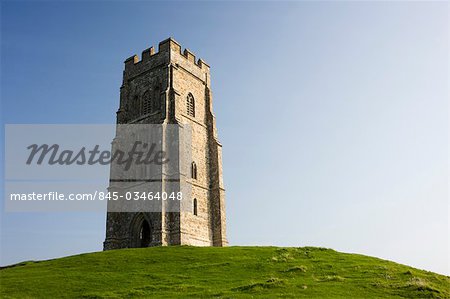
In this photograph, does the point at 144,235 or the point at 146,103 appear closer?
the point at 144,235

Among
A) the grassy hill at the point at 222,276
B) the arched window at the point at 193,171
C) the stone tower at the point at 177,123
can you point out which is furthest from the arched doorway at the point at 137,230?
the grassy hill at the point at 222,276

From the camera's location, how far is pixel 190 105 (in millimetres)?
44375

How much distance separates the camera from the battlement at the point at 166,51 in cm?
4381

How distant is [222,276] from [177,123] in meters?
19.7

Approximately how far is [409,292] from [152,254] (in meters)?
16.5

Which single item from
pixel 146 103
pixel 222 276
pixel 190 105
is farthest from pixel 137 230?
pixel 222 276

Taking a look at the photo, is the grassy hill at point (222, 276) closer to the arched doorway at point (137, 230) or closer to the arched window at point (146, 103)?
the arched doorway at point (137, 230)

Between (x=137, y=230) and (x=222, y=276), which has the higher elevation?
(x=137, y=230)

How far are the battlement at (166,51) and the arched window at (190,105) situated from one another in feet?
15.2

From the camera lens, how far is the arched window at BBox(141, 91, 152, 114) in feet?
143

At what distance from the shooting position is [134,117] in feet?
147

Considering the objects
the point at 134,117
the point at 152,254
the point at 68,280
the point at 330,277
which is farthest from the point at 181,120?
the point at 330,277

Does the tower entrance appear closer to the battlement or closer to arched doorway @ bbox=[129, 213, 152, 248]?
arched doorway @ bbox=[129, 213, 152, 248]

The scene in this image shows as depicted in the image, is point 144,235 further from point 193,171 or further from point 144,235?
point 193,171
